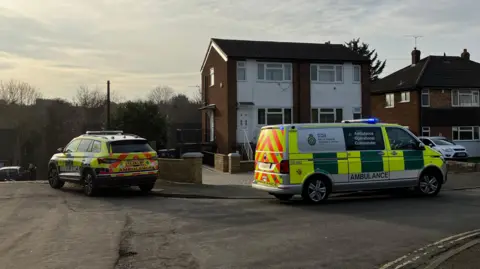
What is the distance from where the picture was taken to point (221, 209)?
11.5 m

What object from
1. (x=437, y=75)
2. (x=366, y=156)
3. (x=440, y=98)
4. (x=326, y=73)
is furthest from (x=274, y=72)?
(x=366, y=156)

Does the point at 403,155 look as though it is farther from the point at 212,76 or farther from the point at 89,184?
the point at 212,76

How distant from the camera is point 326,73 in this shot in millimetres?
30594

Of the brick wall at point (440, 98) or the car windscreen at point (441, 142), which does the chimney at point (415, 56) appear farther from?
the car windscreen at point (441, 142)

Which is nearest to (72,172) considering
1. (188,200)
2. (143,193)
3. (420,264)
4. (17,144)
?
(143,193)

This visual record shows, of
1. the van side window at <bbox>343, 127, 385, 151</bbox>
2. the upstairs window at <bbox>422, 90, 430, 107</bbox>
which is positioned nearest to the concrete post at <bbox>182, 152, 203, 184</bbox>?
the van side window at <bbox>343, 127, 385, 151</bbox>

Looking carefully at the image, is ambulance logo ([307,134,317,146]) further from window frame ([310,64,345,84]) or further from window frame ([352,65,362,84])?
window frame ([352,65,362,84])

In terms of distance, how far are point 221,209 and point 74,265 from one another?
5.42 metres

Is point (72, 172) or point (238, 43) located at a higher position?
point (238, 43)

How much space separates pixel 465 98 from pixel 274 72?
16.7 m

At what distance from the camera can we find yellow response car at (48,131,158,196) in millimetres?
13609

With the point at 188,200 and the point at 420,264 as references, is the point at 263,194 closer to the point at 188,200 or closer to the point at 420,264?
the point at 188,200

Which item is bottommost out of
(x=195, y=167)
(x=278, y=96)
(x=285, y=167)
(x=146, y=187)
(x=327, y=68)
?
(x=146, y=187)

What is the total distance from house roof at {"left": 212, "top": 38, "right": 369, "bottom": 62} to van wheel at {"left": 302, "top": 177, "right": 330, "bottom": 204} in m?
17.4
